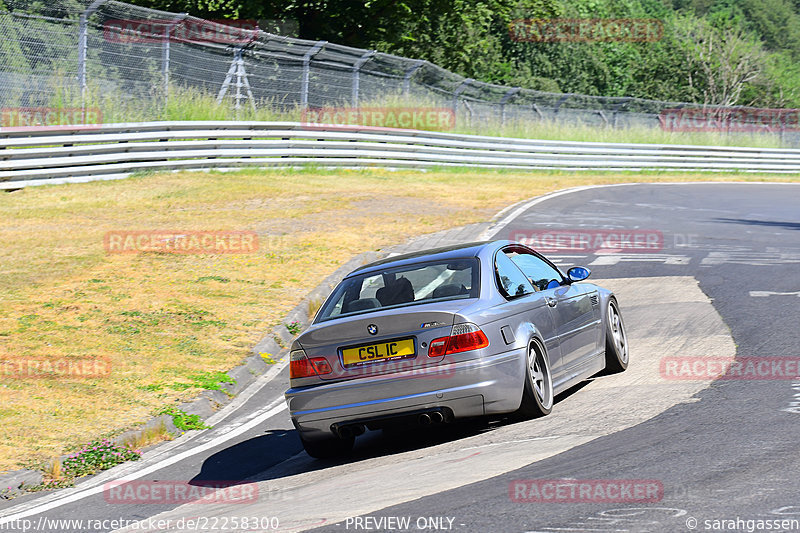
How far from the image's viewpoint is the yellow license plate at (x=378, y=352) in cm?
696

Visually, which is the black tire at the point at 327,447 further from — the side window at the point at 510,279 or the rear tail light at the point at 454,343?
the side window at the point at 510,279

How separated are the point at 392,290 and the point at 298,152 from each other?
19.0m

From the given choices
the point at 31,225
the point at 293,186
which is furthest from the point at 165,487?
the point at 293,186

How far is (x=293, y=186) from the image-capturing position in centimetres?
2325

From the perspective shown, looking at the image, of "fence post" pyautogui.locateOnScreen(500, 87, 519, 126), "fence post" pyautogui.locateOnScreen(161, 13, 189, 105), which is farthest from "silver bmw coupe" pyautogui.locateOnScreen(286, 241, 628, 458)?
"fence post" pyautogui.locateOnScreen(500, 87, 519, 126)

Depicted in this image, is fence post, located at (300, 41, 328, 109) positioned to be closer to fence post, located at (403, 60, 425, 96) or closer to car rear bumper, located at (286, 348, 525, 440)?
fence post, located at (403, 60, 425, 96)

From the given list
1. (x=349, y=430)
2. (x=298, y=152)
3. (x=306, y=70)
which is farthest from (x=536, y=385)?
(x=306, y=70)

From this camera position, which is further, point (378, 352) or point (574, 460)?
point (378, 352)

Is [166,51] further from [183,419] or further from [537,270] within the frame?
[537,270]

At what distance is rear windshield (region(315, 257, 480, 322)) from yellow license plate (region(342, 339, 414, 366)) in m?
0.41

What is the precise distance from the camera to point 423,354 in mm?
6949

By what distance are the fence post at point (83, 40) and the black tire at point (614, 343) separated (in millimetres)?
15352

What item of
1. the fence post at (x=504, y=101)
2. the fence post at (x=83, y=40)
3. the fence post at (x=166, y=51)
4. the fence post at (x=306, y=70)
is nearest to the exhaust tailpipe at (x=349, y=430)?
the fence post at (x=83, y=40)

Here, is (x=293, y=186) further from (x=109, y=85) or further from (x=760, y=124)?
(x=760, y=124)
